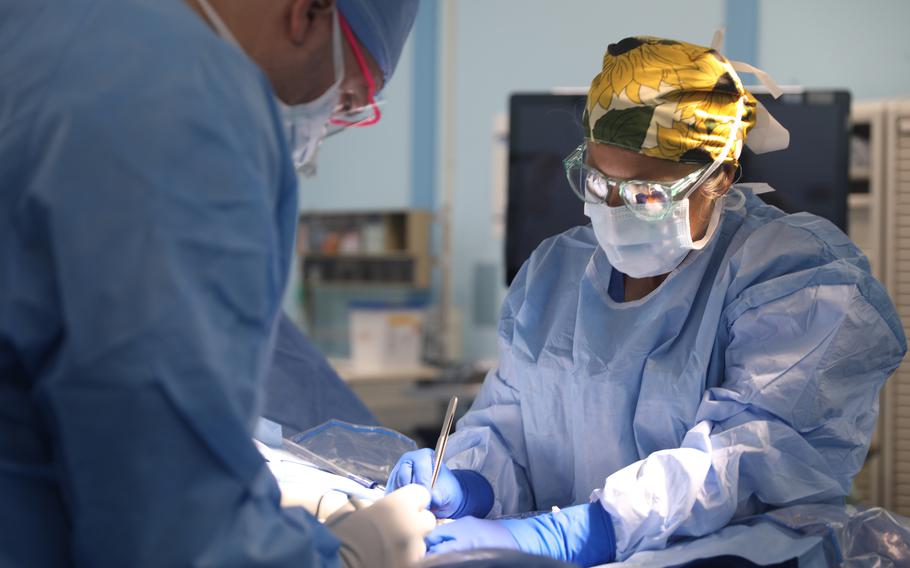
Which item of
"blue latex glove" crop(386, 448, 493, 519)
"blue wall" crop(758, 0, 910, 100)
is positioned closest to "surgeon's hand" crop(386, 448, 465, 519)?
"blue latex glove" crop(386, 448, 493, 519)

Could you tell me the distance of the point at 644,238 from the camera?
1451 mm

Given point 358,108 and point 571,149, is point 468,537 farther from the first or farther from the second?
point 571,149

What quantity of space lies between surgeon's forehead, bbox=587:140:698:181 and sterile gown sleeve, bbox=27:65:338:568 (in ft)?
2.76

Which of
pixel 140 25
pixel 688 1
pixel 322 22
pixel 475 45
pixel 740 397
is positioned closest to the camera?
pixel 140 25

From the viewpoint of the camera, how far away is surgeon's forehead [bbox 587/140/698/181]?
1412 mm

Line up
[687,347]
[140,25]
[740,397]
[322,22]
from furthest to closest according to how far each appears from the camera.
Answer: [687,347] → [740,397] → [322,22] → [140,25]

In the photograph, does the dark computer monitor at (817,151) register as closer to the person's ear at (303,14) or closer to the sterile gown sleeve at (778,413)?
the sterile gown sleeve at (778,413)

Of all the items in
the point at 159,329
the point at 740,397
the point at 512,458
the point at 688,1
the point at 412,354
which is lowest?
the point at 412,354

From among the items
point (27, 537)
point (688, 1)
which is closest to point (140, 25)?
point (27, 537)

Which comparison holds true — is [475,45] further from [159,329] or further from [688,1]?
[159,329]

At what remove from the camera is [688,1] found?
5.82ft

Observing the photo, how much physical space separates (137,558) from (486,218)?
14.9 ft

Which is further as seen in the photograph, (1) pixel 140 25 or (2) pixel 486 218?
(2) pixel 486 218

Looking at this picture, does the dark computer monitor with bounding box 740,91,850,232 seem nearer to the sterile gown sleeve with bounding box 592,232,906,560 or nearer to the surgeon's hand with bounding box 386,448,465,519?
the sterile gown sleeve with bounding box 592,232,906,560
